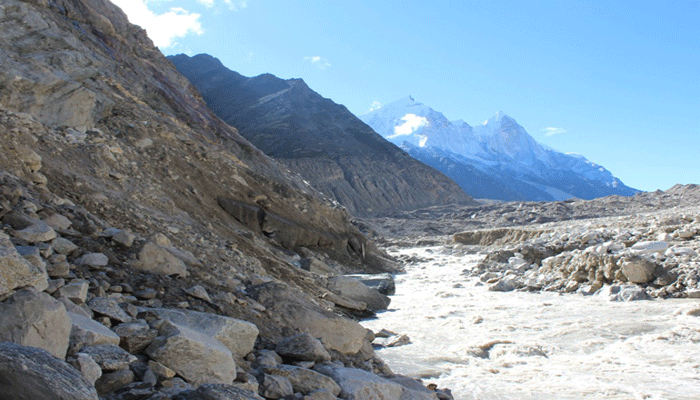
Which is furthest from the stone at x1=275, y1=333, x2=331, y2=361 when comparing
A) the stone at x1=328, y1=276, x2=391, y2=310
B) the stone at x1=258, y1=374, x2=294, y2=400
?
the stone at x1=328, y1=276, x2=391, y2=310

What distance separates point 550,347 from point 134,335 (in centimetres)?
540

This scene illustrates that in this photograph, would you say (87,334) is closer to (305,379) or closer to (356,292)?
(305,379)

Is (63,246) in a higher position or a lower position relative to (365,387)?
higher

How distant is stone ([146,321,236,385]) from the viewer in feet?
9.00

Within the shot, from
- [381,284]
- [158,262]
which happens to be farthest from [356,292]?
[158,262]

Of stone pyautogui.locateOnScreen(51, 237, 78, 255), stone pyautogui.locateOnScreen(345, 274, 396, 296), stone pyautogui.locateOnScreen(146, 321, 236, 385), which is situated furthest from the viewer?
stone pyautogui.locateOnScreen(345, 274, 396, 296)

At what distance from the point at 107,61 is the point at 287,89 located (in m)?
67.4

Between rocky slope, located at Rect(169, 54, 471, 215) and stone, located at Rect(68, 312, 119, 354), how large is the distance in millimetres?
52256

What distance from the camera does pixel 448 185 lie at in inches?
2771

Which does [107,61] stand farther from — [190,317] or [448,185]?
[448,185]

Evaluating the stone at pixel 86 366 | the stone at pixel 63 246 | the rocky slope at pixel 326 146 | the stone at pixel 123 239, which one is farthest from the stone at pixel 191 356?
the rocky slope at pixel 326 146

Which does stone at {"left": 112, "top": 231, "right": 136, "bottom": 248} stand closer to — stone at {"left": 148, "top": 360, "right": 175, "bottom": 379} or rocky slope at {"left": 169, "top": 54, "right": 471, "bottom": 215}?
stone at {"left": 148, "top": 360, "right": 175, "bottom": 379}

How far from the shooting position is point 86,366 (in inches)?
89.7

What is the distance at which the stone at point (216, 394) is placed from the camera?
7.56ft
